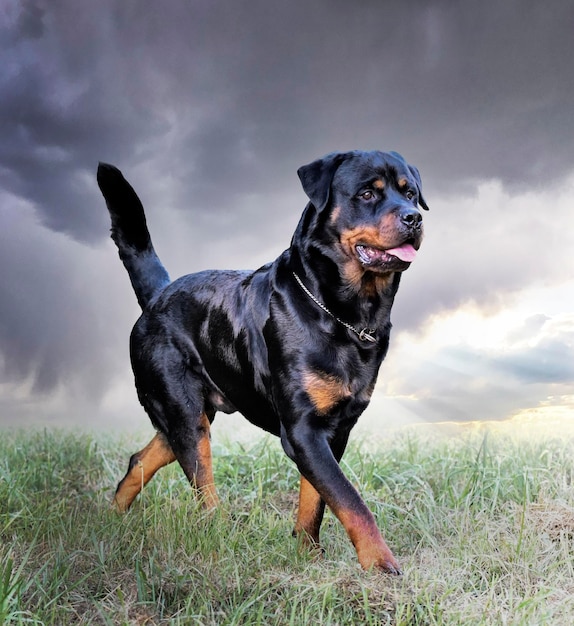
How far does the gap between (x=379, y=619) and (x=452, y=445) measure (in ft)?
9.29

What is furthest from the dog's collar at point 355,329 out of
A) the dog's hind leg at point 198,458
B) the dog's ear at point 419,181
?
the dog's hind leg at point 198,458

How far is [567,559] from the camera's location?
364cm

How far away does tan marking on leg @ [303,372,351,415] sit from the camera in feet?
11.1

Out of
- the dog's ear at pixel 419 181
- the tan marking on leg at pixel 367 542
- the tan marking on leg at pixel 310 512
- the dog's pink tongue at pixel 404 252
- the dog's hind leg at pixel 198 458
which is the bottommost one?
the tan marking on leg at pixel 367 542

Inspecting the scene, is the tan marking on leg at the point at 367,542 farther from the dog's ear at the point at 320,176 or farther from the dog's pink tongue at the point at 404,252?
the dog's ear at the point at 320,176

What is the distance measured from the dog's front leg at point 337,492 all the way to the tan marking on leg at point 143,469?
3.54ft

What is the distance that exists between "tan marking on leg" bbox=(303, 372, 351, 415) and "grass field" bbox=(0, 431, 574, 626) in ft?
2.16

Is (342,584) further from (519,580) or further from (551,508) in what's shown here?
(551,508)

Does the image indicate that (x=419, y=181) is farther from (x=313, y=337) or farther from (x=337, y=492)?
(x=337, y=492)

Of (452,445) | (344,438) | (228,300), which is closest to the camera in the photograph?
(344,438)

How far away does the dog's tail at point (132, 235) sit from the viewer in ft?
14.8

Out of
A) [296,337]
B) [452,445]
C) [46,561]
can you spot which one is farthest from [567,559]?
[46,561]

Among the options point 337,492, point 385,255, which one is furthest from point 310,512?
point 385,255

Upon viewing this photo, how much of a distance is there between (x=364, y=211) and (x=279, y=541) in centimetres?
166
